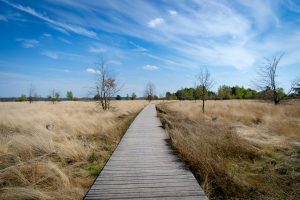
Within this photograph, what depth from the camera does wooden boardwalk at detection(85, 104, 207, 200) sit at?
4355 millimetres

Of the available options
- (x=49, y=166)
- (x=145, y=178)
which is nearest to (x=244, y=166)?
(x=145, y=178)

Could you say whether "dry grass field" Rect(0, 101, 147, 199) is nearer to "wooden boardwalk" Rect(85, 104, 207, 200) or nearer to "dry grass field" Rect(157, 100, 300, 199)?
"wooden boardwalk" Rect(85, 104, 207, 200)

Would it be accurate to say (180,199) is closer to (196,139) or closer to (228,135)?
(196,139)

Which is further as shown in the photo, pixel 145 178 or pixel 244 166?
pixel 244 166

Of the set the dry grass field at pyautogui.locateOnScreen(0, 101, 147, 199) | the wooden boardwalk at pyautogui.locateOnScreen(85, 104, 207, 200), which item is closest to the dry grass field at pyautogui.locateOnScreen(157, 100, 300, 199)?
the wooden boardwalk at pyautogui.locateOnScreen(85, 104, 207, 200)

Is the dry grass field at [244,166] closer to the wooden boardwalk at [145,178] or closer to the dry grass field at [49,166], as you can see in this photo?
the wooden boardwalk at [145,178]

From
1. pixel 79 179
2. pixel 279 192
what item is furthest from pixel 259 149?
pixel 79 179

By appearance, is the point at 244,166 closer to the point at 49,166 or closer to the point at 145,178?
the point at 145,178

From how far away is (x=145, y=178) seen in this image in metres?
5.21

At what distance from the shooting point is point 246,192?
4.74m

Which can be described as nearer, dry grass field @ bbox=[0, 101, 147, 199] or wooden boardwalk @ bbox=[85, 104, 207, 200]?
wooden boardwalk @ bbox=[85, 104, 207, 200]

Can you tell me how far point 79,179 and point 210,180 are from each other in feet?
9.62

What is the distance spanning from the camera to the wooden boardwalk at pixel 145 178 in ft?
14.3

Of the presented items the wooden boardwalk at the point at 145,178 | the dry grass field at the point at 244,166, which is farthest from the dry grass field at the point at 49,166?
the dry grass field at the point at 244,166
